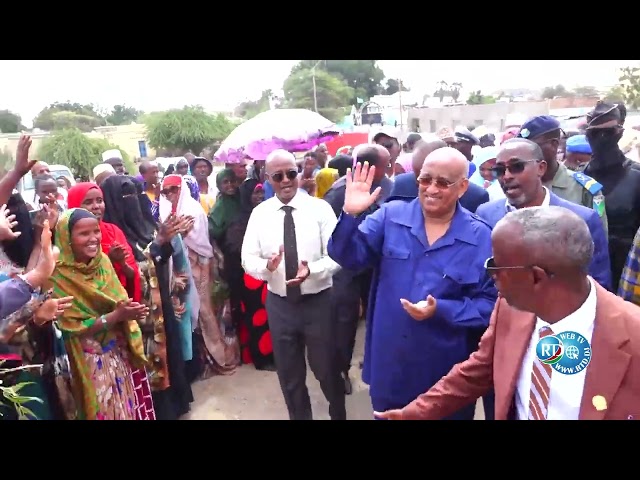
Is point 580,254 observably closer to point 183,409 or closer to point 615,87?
point 183,409

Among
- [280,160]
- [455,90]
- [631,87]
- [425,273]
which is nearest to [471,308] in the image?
[425,273]

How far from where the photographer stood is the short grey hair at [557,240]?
140 cm

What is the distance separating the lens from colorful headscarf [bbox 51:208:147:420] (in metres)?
2.86

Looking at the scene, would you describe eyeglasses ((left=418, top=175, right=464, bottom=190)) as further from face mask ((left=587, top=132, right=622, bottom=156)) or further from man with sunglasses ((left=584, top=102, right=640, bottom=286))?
face mask ((left=587, top=132, right=622, bottom=156))

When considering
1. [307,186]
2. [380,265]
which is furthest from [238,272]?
[380,265]

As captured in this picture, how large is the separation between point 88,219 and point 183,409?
1.82 meters

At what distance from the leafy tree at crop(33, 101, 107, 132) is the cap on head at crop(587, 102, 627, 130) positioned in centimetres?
2040

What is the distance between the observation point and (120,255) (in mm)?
3281

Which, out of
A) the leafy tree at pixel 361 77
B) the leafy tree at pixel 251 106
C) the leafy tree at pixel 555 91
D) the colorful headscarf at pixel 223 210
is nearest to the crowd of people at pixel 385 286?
the colorful headscarf at pixel 223 210

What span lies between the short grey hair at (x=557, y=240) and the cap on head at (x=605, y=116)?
269cm

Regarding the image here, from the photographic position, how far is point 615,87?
1767 cm

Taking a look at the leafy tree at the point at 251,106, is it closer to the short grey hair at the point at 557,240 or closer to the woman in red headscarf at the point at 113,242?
the woman in red headscarf at the point at 113,242

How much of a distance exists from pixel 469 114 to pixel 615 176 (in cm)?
2364

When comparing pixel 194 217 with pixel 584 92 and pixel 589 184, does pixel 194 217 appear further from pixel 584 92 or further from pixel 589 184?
pixel 584 92
